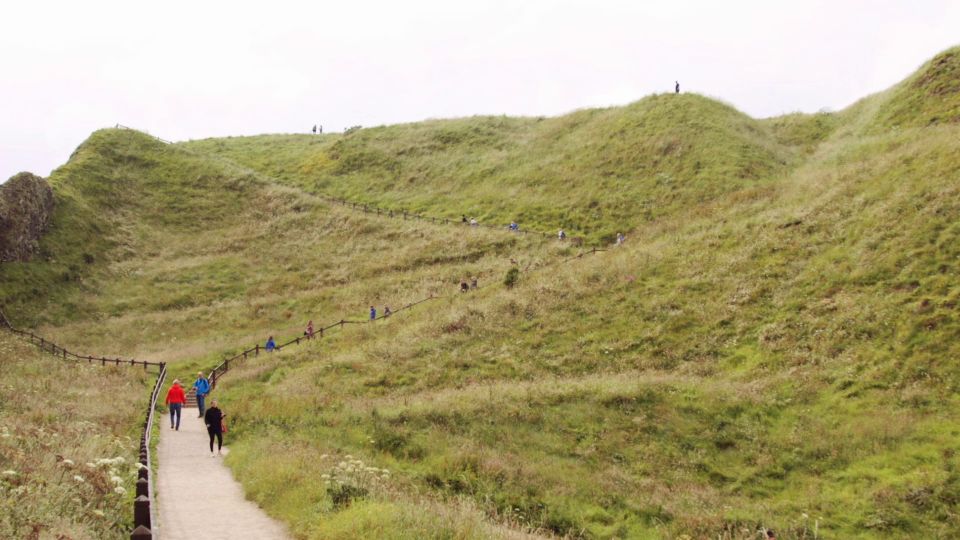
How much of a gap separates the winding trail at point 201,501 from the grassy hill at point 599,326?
0.56 meters

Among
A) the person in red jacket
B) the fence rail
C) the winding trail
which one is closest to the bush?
the fence rail

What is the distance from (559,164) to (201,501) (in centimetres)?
5565

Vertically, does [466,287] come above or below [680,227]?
below

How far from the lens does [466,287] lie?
39.6 metres

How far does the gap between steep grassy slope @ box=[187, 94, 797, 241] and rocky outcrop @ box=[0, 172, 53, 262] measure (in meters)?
28.2

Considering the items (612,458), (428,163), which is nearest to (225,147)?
(428,163)

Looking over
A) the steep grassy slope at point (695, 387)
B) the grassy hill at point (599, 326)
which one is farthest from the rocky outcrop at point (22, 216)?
the steep grassy slope at point (695, 387)

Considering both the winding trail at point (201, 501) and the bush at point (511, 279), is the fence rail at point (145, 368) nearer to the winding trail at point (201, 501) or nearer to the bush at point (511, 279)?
the winding trail at point (201, 501)

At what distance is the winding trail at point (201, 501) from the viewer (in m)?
11.6

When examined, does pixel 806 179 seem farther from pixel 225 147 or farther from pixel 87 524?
pixel 225 147

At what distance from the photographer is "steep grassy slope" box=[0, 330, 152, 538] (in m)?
9.33

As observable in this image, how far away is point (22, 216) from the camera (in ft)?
159

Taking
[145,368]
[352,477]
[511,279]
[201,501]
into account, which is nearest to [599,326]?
[511,279]

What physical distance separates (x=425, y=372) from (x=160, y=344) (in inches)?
867
